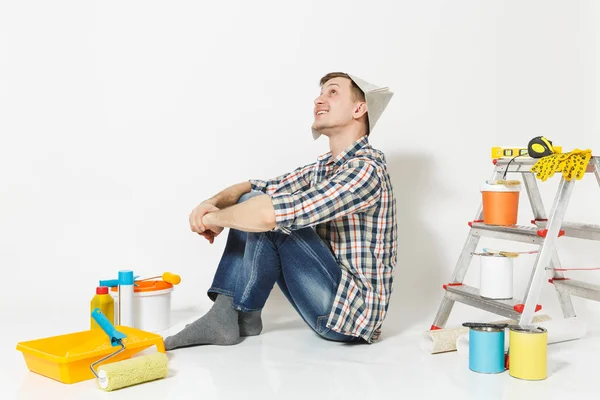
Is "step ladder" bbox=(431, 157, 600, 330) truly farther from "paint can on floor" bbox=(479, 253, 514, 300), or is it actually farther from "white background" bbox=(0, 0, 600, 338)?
"white background" bbox=(0, 0, 600, 338)

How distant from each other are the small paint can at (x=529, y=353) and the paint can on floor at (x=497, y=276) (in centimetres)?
39

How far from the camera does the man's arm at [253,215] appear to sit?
236 cm

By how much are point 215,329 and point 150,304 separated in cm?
47

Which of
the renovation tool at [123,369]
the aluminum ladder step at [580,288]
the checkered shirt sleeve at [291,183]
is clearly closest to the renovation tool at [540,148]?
the aluminum ladder step at [580,288]

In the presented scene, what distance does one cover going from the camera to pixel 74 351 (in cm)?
237

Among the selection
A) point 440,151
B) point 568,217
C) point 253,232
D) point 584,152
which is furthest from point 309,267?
point 568,217

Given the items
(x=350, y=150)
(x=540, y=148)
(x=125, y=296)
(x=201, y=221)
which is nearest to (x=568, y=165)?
(x=540, y=148)

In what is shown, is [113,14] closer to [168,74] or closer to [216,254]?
[168,74]

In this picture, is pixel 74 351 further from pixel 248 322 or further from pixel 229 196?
pixel 229 196

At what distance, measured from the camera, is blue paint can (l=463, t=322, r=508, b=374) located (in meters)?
2.31

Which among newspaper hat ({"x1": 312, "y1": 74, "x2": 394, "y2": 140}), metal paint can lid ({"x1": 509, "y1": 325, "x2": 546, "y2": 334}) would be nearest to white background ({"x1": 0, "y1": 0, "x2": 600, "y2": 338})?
newspaper hat ({"x1": 312, "y1": 74, "x2": 394, "y2": 140})

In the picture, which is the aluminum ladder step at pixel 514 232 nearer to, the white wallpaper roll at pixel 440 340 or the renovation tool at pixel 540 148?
the renovation tool at pixel 540 148

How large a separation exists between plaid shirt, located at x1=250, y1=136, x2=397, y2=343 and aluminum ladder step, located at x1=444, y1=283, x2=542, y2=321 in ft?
1.06

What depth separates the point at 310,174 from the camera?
3.07 metres
